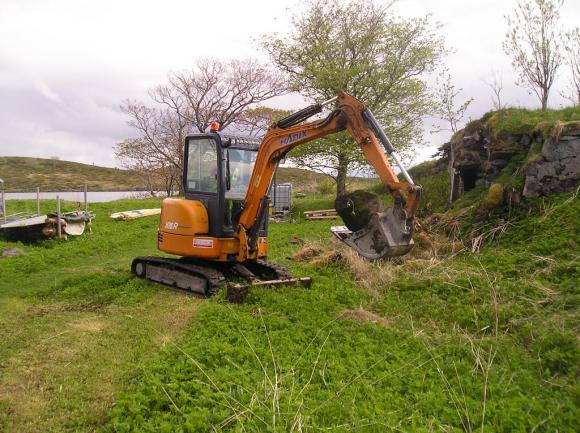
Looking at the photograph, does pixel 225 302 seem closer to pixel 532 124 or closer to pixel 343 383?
pixel 343 383

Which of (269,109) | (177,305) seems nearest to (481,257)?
(177,305)

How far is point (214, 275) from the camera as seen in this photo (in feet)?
27.8

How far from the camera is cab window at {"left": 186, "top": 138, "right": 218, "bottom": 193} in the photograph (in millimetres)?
8914

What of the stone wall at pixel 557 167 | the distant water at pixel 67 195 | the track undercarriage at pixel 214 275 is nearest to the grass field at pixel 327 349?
the track undercarriage at pixel 214 275

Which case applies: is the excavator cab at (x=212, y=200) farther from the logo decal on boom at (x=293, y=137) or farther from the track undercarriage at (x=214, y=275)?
the logo decal on boom at (x=293, y=137)

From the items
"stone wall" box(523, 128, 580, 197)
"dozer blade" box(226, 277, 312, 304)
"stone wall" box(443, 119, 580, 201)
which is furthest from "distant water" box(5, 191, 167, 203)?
"stone wall" box(523, 128, 580, 197)

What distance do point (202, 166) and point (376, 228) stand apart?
363cm

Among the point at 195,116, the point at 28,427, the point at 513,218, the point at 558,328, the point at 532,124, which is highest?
the point at 195,116

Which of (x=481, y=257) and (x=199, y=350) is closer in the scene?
(x=199, y=350)

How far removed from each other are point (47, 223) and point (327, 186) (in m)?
16.6

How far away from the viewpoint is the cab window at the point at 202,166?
891 centimetres

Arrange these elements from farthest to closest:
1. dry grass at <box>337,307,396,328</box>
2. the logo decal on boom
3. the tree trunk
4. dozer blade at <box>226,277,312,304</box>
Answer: the tree trunk < the logo decal on boom < dozer blade at <box>226,277,312,304</box> < dry grass at <box>337,307,396,328</box>

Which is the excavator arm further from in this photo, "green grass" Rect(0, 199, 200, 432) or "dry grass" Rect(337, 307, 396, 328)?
"green grass" Rect(0, 199, 200, 432)

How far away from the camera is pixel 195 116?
32.7 meters
